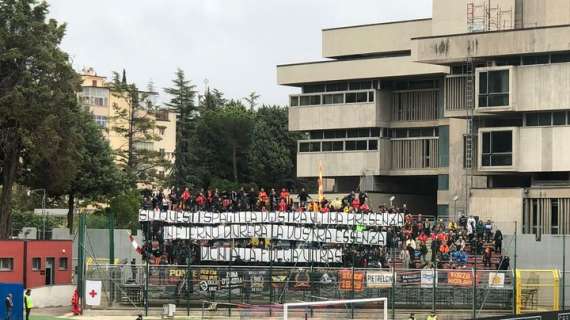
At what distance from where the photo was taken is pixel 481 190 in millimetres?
75688

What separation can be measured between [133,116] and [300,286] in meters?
72.6

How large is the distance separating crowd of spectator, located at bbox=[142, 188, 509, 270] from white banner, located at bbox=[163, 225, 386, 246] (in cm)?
38

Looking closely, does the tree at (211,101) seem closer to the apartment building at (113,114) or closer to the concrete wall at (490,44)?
the apartment building at (113,114)

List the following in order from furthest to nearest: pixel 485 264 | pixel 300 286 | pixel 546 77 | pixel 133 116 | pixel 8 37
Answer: pixel 133 116 → pixel 8 37 → pixel 546 77 → pixel 485 264 → pixel 300 286

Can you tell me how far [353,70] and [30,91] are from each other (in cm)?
2382

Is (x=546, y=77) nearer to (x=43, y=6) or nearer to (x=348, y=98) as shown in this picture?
(x=348, y=98)

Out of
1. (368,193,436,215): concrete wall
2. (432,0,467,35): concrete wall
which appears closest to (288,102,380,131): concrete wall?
(368,193,436,215): concrete wall

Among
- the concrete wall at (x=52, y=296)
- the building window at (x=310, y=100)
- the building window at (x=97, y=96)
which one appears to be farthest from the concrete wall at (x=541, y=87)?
the building window at (x=97, y=96)

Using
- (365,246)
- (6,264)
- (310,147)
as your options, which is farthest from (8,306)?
(310,147)

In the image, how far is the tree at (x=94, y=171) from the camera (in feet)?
321

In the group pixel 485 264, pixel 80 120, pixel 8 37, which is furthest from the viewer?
pixel 80 120

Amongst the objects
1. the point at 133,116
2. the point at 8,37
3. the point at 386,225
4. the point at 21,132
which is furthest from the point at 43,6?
the point at 133,116

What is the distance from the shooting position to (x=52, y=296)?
61.1m

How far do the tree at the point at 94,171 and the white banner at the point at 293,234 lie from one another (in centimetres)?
3480
